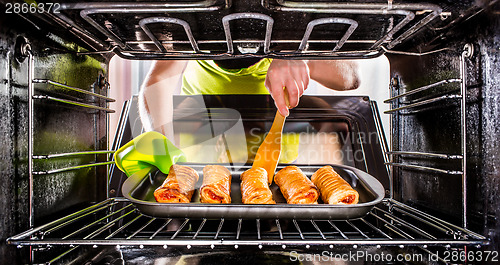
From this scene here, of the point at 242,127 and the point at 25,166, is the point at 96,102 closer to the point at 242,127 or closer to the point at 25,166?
the point at 25,166

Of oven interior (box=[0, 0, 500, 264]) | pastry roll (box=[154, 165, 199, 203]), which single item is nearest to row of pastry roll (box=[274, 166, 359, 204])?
oven interior (box=[0, 0, 500, 264])

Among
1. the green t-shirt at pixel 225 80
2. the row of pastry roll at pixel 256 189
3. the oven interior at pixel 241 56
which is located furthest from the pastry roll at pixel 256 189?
the green t-shirt at pixel 225 80

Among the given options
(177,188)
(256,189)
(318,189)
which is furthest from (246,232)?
(318,189)

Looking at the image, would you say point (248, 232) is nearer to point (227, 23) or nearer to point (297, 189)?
point (297, 189)

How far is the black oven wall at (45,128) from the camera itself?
78 centimetres

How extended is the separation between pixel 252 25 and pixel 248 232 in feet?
2.28

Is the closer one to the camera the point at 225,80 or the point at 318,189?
the point at 318,189

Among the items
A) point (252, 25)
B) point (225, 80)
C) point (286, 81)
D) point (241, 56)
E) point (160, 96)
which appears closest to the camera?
point (252, 25)

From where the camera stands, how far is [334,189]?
1238 mm

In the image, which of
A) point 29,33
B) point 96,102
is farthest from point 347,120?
point 29,33

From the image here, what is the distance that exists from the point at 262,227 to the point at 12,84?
88 cm

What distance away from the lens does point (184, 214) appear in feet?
3.38

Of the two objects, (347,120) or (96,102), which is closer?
(96,102)

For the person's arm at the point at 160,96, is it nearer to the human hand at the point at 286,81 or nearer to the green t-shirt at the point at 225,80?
the green t-shirt at the point at 225,80
